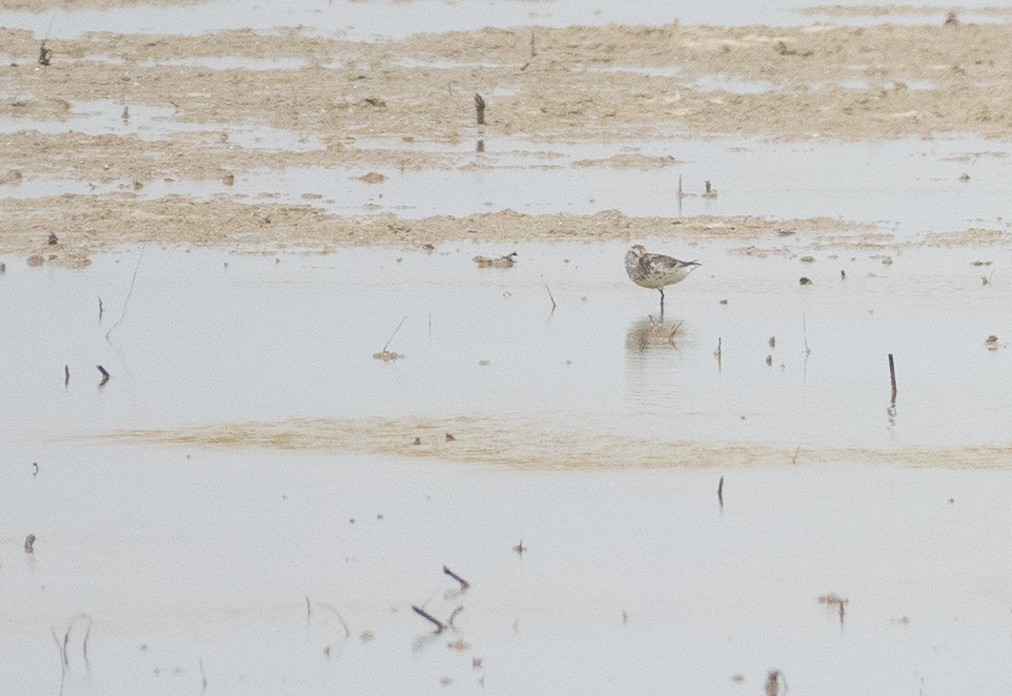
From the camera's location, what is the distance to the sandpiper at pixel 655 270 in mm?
14031

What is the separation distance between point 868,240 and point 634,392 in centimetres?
519

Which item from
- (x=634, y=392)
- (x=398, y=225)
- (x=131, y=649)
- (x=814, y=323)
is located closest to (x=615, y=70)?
(x=398, y=225)

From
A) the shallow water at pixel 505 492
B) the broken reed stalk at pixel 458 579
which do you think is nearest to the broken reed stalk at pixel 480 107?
the shallow water at pixel 505 492

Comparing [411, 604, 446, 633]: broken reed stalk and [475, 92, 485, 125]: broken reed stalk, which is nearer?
[411, 604, 446, 633]: broken reed stalk

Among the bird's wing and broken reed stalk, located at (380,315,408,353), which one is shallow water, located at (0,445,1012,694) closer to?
broken reed stalk, located at (380,315,408,353)

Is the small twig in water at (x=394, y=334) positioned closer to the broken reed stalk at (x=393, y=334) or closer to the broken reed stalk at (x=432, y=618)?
the broken reed stalk at (x=393, y=334)

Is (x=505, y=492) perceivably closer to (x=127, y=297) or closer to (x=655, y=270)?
(x=655, y=270)

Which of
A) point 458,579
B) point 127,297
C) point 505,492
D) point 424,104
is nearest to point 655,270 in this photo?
point 127,297

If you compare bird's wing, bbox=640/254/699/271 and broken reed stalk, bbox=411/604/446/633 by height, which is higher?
bird's wing, bbox=640/254/699/271

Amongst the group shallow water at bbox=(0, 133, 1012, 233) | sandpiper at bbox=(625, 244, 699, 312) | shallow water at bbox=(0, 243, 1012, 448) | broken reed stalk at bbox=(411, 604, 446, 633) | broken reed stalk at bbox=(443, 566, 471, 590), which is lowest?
broken reed stalk at bbox=(411, 604, 446, 633)

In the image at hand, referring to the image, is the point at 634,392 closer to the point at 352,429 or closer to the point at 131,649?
the point at 352,429

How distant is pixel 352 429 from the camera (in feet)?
35.2

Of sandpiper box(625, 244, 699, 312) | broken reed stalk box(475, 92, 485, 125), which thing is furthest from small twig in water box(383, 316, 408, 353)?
broken reed stalk box(475, 92, 485, 125)

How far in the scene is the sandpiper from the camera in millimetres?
14031
